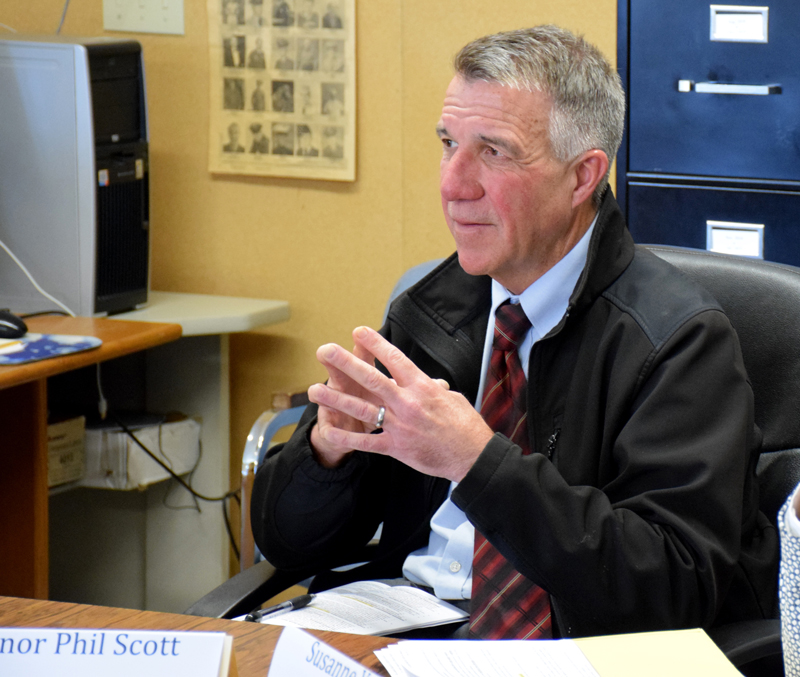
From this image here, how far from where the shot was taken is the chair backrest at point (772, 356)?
4.34 feet

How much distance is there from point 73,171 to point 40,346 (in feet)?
1.55

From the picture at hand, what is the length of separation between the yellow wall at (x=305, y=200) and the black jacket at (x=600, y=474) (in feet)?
3.17

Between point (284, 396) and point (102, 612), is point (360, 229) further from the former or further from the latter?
point (102, 612)

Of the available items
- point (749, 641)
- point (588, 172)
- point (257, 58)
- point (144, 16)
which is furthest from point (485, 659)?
point (144, 16)

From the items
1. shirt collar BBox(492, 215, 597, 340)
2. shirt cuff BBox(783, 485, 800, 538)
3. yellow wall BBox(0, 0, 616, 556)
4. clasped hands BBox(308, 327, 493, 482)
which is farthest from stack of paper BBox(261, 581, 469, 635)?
yellow wall BBox(0, 0, 616, 556)

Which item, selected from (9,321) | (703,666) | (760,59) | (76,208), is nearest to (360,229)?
(76,208)

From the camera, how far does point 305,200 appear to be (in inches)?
98.2

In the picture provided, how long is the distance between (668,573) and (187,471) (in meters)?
1.55

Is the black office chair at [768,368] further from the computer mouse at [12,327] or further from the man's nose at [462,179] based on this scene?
the computer mouse at [12,327]

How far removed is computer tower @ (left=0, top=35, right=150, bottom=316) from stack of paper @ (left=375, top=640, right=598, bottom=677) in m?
1.58

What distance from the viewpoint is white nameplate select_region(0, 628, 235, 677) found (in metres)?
0.70

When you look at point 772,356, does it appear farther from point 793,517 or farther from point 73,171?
point 73,171

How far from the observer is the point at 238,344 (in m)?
2.60

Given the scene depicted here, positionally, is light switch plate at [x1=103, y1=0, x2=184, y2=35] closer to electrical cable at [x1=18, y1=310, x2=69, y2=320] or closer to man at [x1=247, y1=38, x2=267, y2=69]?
man at [x1=247, y1=38, x2=267, y2=69]
